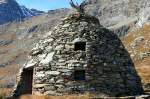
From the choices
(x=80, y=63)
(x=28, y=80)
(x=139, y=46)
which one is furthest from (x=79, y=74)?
(x=139, y=46)

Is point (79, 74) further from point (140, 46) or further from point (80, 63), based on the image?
point (140, 46)

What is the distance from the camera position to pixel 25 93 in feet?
72.0

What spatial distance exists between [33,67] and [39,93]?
5.18 feet

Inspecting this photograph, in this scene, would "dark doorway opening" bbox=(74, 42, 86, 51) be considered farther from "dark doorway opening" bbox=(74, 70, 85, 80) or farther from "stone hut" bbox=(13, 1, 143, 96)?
"dark doorway opening" bbox=(74, 70, 85, 80)

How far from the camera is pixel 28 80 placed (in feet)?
74.3

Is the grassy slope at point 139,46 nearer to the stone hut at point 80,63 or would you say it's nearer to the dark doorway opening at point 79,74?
the stone hut at point 80,63

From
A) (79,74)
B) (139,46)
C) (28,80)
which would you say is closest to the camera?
(79,74)

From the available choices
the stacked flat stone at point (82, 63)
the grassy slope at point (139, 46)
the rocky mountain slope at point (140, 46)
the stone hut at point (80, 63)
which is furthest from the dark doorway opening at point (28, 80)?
the grassy slope at point (139, 46)

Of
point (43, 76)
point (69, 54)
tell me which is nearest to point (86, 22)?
point (69, 54)

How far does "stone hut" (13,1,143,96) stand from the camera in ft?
64.0

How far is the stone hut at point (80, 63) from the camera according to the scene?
1952 cm

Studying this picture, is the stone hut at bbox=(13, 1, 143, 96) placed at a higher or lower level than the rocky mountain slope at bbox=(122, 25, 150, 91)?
lower

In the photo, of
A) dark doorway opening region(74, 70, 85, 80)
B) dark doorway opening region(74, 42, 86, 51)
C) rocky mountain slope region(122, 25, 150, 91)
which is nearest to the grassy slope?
rocky mountain slope region(122, 25, 150, 91)

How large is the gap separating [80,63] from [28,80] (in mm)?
4123
